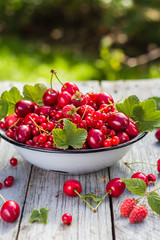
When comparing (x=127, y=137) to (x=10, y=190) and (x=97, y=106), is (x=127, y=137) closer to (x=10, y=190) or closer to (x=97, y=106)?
(x=97, y=106)

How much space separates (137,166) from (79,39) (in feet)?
11.5

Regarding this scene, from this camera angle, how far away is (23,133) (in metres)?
1.25

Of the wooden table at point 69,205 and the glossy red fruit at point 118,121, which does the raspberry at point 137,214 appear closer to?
the wooden table at point 69,205

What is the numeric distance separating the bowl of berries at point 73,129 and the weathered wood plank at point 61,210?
5 cm

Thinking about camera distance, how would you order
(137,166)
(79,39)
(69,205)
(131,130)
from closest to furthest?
1. (69,205)
2. (131,130)
3. (137,166)
4. (79,39)

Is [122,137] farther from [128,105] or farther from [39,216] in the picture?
[39,216]

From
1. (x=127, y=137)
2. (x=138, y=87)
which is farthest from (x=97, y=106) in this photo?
(x=138, y=87)

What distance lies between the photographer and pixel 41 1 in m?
4.05

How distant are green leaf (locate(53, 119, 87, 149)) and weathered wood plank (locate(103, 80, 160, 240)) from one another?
24cm

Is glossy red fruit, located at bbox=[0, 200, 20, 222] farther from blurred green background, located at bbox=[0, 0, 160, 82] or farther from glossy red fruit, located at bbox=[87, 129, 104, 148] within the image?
blurred green background, located at bbox=[0, 0, 160, 82]

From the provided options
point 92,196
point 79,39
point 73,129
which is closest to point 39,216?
point 92,196

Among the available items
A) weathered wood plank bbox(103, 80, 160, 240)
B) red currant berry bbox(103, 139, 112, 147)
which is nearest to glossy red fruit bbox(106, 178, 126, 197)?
weathered wood plank bbox(103, 80, 160, 240)

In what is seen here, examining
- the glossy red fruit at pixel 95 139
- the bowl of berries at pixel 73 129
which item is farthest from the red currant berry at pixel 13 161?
the glossy red fruit at pixel 95 139

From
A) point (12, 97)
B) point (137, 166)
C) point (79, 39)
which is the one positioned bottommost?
point (79, 39)
